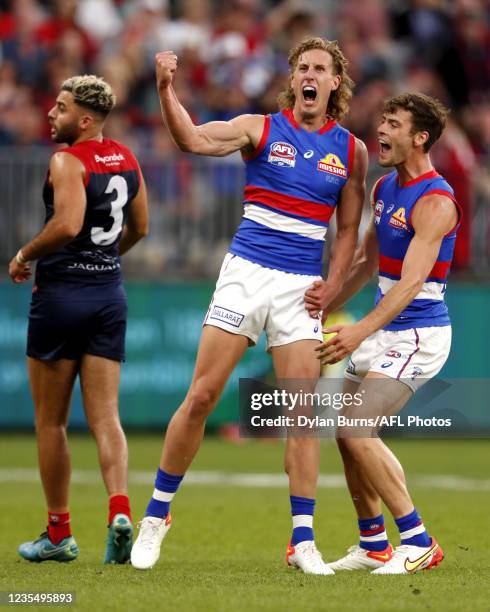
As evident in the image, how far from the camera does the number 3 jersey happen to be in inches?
315

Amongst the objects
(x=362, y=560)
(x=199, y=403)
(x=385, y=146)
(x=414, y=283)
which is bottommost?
(x=362, y=560)

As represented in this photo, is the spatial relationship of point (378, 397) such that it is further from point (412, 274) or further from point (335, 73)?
point (335, 73)

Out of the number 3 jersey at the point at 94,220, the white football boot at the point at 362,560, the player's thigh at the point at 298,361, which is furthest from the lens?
the number 3 jersey at the point at 94,220

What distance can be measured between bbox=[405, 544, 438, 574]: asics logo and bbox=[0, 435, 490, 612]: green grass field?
0.08 meters

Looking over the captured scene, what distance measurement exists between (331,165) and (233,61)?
10.2 m

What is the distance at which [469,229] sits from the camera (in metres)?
15.9

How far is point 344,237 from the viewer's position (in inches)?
306

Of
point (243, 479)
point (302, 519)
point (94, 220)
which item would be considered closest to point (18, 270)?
point (94, 220)

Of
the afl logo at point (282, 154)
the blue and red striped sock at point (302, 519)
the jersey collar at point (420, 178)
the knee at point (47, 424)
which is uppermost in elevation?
the afl logo at point (282, 154)

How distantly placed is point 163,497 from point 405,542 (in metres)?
1.39

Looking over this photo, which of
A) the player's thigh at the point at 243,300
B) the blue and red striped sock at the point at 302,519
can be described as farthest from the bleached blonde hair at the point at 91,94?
the blue and red striped sock at the point at 302,519

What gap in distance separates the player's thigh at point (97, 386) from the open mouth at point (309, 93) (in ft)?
6.40

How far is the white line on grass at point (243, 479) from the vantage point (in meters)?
12.3

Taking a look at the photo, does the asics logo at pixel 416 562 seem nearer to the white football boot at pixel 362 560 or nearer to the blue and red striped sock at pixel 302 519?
the white football boot at pixel 362 560
